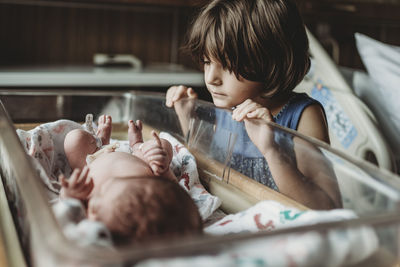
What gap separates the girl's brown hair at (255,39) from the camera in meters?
0.85

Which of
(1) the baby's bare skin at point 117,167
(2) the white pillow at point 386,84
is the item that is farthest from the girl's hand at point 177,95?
(2) the white pillow at point 386,84

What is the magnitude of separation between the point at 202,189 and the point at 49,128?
0.28 metres

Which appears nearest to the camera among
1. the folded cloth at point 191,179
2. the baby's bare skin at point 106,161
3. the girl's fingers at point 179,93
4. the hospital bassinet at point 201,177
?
the hospital bassinet at point 201,177

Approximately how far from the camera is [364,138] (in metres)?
1.23

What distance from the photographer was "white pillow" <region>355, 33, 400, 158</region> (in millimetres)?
1294

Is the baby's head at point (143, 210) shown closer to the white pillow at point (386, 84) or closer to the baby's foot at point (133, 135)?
the baby's foot at point (133, 135)

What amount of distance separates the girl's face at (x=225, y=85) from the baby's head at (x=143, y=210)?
0.42 meters

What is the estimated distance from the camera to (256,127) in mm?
640

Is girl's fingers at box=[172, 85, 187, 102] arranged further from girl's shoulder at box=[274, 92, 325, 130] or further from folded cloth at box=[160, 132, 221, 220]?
girl's shoulder at box=[274, 92, 325, 130]

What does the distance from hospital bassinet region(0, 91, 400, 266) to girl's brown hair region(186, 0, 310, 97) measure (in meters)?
0.13

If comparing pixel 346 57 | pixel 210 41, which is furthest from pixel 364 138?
pixel 346 57

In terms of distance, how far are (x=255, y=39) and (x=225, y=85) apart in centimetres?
11

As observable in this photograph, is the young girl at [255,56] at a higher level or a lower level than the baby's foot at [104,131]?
higher

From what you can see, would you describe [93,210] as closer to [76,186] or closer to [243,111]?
[76,186]
